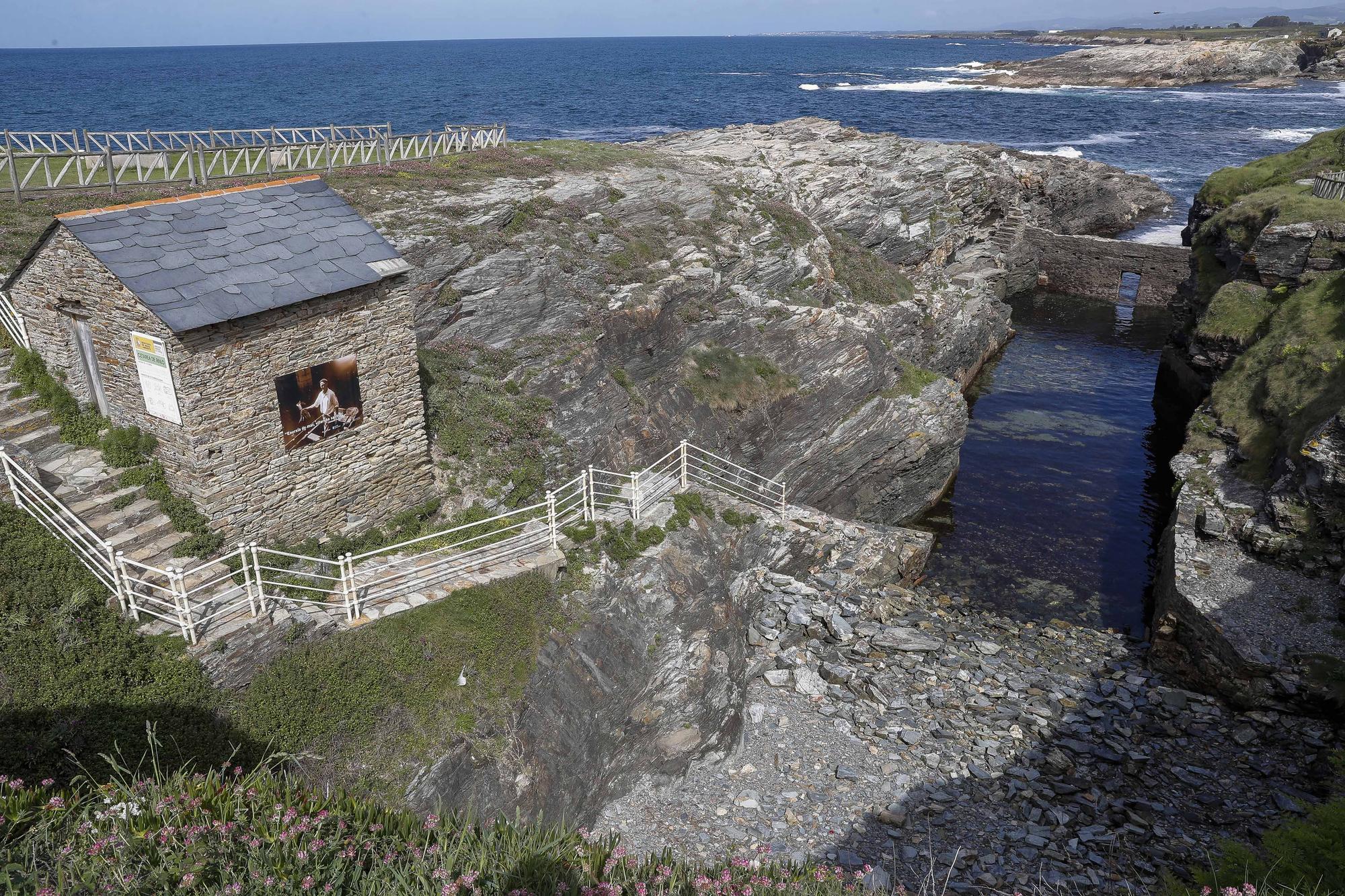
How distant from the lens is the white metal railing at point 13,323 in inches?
673

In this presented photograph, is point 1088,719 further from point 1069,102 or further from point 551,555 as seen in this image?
point 1069,102

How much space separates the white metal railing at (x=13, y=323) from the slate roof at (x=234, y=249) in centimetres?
383

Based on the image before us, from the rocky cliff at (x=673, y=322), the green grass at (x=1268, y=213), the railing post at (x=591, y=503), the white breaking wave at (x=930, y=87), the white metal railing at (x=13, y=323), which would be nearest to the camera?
the white metal railing at (x=13, y=323)

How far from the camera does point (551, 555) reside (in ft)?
55.6

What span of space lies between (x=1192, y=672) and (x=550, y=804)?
16888mm

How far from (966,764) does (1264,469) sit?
17.2 m

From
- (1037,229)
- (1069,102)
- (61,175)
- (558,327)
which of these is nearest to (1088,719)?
(558,327)

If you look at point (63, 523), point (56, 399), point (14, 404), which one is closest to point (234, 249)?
point (56, 399)

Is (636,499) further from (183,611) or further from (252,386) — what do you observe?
(183,611)

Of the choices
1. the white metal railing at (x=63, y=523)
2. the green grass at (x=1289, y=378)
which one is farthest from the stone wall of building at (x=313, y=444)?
the green grass at (x=1289, y=378)

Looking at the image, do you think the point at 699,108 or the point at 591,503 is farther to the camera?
the point at 699,108

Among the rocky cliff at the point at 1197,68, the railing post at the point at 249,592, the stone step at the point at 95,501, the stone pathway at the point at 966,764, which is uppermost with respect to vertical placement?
the rocky cliff at the point at 1197,68

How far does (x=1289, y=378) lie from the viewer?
93.5ft

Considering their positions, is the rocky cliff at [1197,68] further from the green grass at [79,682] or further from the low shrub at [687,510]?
the green grass at [79,682]
